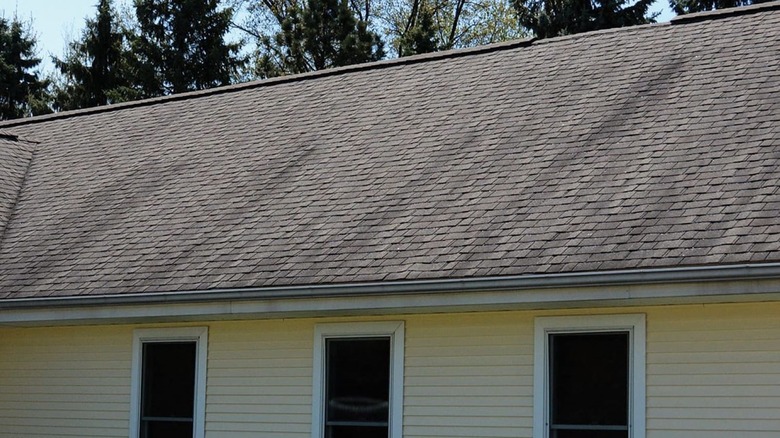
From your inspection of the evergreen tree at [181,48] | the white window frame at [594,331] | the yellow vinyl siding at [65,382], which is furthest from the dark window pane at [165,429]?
the evergreen tree at [181,48]

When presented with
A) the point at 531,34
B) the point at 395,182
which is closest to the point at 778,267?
the point at 395,182

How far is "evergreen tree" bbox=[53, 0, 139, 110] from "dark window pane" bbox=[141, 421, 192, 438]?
85.6 ft

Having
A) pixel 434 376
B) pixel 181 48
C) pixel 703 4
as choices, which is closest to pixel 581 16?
pixel 703 4

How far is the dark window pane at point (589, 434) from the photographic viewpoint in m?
11.1

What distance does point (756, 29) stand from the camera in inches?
575

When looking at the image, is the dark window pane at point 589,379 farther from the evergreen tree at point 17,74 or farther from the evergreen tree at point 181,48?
the evergreen tree at point 17,74

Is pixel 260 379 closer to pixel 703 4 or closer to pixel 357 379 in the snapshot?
pixel 357 379

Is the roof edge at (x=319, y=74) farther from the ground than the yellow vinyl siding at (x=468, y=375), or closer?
farther from the ground

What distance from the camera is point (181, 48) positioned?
Result: 38.2m

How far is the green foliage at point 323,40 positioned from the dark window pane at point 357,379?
2232 centimetres

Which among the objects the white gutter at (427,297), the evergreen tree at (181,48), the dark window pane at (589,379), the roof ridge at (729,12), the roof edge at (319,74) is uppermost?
the evergreen tree at (181,48)

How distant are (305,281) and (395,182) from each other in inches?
85.2

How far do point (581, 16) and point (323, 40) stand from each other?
7.72 m

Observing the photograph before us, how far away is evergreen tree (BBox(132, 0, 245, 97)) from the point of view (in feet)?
124
